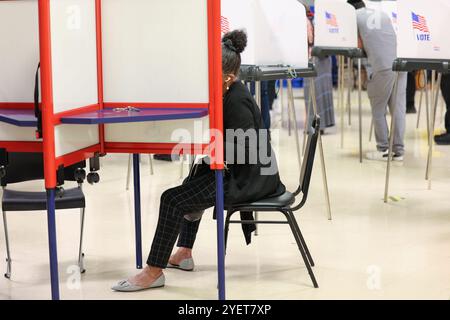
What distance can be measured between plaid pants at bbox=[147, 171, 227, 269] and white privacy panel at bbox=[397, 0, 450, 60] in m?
1.78

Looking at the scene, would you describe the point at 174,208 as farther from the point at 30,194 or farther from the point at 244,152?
the point at 30,194

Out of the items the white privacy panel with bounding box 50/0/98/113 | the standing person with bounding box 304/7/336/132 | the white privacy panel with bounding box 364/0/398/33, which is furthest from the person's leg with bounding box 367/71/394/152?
the white privacy panel with bounding box 50/0/98/113

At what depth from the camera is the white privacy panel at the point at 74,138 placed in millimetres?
2857

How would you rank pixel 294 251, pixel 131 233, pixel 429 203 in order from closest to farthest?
pixel 294 251, pixel 131 233, pixel 429 203

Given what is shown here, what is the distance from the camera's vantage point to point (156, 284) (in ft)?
11.1

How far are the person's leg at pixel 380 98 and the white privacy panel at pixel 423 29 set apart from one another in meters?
1.49

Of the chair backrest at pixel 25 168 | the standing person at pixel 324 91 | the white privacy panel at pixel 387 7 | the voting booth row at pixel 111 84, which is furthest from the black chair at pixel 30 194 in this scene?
the standing person at pixel 324 91

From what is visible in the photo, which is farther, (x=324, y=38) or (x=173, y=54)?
(x=324, y=38)

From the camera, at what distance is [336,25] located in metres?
5.68

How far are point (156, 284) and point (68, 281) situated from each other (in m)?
0.42

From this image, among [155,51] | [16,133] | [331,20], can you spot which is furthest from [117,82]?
[331,20]
